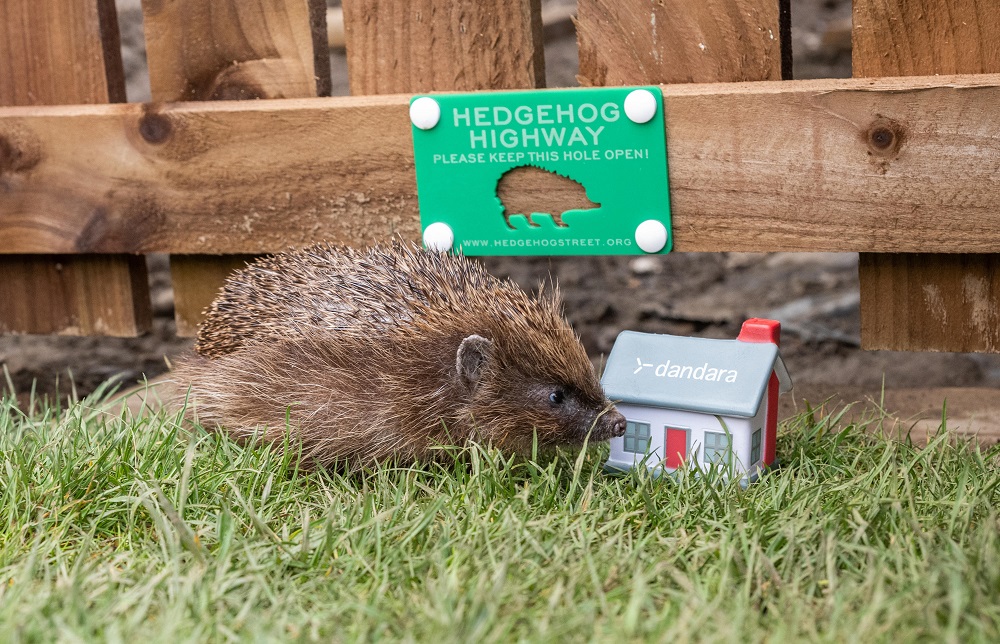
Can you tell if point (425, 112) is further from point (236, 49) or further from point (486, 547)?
point (486, 547)

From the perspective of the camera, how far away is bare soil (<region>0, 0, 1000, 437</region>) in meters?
4.19

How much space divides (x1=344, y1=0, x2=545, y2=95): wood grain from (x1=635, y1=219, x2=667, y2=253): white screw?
0.65 meters

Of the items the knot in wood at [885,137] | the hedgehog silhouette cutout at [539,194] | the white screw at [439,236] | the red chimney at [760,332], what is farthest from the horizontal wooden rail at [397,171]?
the red chimney at [760,332]

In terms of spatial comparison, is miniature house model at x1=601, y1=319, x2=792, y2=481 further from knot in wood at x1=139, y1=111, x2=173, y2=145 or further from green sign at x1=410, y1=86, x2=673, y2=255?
knot in wood at x1=139, y1=111, x2=173, y2=145

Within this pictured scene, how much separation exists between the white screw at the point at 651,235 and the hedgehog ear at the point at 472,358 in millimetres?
782

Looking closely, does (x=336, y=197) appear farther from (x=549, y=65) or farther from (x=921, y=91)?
(x=549, y=65)

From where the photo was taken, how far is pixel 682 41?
358 centimetres

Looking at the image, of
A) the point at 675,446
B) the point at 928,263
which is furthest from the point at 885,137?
the point at 675,446

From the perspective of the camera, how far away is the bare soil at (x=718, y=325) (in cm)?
419

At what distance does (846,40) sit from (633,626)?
25.2 feet

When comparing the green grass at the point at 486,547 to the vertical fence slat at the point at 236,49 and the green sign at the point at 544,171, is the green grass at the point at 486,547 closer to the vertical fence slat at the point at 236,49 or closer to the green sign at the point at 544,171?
the green sign at the point at 544,171

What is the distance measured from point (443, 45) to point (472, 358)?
1.24m

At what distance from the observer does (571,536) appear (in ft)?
8.96

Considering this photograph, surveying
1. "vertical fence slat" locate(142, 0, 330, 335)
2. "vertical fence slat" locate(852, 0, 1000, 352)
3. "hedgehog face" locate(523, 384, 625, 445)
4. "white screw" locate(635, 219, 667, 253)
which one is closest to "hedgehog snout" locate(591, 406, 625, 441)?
"hedgehog face" locate(523, 384, 625, 445)
